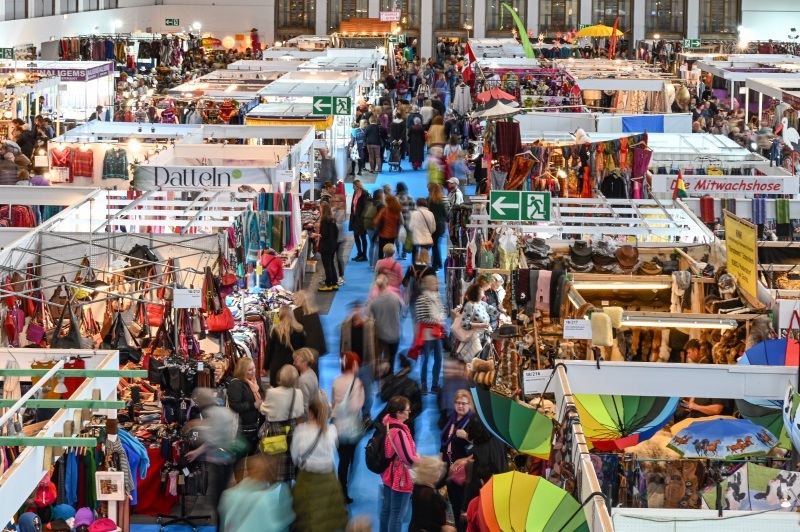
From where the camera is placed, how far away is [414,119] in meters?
22.1

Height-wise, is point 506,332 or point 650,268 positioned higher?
point 650,268

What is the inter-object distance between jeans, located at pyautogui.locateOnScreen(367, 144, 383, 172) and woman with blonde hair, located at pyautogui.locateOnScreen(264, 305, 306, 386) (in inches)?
489

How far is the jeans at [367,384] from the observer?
935cm

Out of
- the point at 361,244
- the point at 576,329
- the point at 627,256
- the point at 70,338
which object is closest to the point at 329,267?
the point at 361,244

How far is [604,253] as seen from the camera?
10.0 m

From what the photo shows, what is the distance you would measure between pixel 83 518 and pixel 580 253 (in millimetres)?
4760

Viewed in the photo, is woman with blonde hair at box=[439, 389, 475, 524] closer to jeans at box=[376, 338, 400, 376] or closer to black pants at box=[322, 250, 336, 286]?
jeans at box=[376, 338, 400, 376]

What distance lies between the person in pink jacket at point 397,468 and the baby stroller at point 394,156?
1518 cm

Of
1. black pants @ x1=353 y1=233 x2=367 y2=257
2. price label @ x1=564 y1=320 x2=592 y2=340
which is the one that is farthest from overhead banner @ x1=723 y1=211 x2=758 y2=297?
black pants @ x1=353 y1=233 x2=367 y2=257

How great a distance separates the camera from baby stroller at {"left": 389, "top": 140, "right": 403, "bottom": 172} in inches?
883

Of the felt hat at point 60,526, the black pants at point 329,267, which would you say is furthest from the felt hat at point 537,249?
the felt hat at point 60,526

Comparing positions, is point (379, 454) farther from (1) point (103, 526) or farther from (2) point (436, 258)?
(2) point (436, 258)

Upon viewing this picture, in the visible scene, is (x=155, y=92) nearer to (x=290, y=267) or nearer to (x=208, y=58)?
(x=208, y=58)

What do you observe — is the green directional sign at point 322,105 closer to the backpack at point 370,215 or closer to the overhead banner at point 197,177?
the backpack at point 370,215
